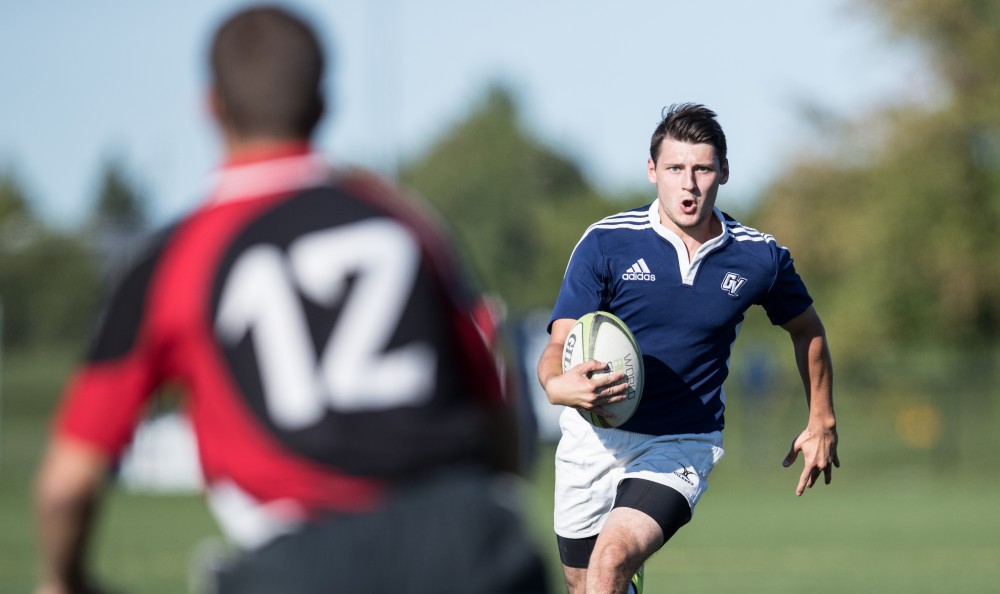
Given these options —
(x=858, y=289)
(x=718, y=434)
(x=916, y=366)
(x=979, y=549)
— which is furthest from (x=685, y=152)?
(x=858, y=289)

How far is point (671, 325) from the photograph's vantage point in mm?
6891

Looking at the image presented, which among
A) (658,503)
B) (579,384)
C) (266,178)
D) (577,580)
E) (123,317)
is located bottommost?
(577,580)

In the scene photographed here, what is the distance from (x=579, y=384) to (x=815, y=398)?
Result: 1.74m

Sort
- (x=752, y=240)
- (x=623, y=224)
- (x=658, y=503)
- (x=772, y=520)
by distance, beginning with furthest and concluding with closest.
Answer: (x=772, y=520) < (x=752, y=240) < (x=623, y=224) < (x=658, y=503)

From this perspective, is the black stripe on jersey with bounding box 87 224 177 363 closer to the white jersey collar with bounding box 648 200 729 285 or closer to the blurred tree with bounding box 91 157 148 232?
the white jersey collar with bounding box 648 200 729 285

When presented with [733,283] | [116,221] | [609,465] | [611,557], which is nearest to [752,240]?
[733,283]

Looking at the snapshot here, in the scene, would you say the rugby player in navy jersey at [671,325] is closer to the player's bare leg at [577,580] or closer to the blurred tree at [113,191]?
the player's bare leg at [577,580]

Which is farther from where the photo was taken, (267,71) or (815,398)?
(815,398)

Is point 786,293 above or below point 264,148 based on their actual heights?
below

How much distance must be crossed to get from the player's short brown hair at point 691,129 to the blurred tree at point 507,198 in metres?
48.3

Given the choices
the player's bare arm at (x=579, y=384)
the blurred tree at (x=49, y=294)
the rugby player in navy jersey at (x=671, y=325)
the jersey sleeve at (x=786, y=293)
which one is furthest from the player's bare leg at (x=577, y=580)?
the blurred tree at (x=49, y=294)

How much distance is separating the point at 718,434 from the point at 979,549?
36.1 feet

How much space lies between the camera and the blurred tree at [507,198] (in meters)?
63.8

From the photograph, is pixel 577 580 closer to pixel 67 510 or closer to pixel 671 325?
pixel 671 325
